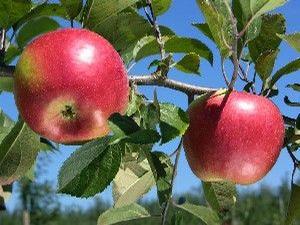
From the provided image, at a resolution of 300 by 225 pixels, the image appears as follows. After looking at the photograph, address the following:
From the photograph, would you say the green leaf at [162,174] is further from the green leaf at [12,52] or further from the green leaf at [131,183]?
the green leaf at [12,52]

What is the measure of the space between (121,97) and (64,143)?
139mm

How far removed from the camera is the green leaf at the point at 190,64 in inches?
47.6

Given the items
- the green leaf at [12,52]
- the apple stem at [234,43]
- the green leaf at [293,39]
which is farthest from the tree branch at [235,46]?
the green leaf at [12,52]

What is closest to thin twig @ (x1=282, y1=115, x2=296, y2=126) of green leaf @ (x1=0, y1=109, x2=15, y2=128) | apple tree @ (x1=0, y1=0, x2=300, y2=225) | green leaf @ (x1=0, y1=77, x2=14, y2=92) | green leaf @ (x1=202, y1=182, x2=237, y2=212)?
apple tree @ (x1=0, y1=0, x2=300, y2=225)

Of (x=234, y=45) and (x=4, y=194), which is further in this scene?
(x=4, y=194)

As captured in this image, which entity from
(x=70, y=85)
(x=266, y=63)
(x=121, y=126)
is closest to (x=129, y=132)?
(x=121, y=126)

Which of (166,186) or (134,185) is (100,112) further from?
(134,185)

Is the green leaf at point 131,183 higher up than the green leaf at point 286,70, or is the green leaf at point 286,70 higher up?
the green leaf at point 286,70

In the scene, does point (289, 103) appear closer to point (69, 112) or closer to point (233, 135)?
point (233, 135)

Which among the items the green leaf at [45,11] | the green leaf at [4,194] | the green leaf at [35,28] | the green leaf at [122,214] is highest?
the green leaf at [45,11]

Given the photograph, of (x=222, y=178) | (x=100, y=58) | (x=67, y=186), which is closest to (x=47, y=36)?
(x=100, y=58)

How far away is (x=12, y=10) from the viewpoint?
1.17 m

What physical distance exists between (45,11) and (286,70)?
477 millimetres

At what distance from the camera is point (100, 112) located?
1.03 metres
